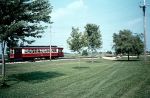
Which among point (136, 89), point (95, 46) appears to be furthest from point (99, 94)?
point (95, 46)

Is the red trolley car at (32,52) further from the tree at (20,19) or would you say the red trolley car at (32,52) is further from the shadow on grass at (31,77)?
the tree at (20,19)

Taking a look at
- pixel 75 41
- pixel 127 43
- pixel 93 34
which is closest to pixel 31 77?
pixel 75 41

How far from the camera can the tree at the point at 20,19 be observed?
684 inches

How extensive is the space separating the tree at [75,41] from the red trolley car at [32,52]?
77.4ft

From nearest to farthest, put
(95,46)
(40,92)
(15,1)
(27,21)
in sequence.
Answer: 1. (40,92)
2. (15,1)
3. (27,21)
4. (95,46)

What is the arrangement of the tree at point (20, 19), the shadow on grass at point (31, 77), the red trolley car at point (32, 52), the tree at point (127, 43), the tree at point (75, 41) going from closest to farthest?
the tree at point (20, 19)
the shadow on grass at point (31, 77)
the tree at point (75, 41)
the red trolley car at point (32, 52)
the tree at point (127, 43)

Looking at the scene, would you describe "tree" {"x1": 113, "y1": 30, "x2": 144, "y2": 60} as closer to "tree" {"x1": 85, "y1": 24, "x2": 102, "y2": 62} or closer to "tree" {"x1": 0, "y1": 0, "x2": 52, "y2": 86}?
"tree" {"x1": 85, "y1": 24, "x2": 102, "y2": 62}

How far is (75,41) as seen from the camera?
39.1 meters

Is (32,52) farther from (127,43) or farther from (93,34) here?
(127,43)

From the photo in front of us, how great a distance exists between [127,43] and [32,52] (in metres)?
24.7

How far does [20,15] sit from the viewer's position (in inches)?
740

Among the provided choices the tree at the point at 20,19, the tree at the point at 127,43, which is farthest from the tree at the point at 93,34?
the tree at the point at 20,19

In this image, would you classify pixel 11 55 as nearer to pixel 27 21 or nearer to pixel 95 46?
pixel 95 46

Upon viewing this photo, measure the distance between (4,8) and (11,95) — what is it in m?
6.60
